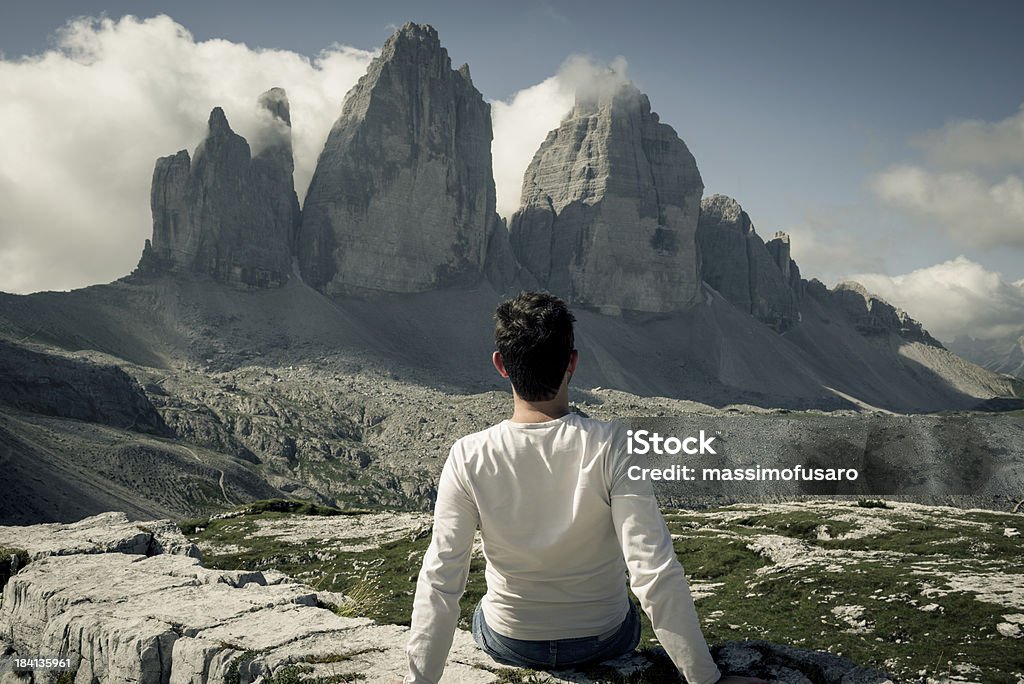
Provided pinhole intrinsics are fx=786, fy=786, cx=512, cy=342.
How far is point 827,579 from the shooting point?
1844cm

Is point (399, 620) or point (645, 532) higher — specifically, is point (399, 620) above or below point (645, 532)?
below

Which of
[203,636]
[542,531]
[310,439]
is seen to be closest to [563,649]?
[542,531]

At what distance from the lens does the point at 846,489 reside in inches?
1806

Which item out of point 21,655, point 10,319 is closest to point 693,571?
point 21,655

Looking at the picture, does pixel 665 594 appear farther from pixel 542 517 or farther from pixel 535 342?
pixel 535 342

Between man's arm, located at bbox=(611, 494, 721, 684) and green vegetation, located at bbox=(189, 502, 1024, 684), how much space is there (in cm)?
105

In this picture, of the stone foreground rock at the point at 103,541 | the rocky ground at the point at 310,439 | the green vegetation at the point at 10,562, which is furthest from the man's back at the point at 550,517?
the rocky ground at the point at 310,439

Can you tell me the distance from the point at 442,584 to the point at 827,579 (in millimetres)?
15150

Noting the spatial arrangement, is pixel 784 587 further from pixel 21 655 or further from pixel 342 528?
pixel 342 528

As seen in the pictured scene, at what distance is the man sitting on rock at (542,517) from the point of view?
19.2ft

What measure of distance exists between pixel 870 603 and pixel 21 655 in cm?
1485

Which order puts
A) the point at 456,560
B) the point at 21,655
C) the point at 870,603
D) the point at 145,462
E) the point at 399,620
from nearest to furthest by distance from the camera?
the point at 456,560
the point at 21,655
the point at 870,603
the point at 399,620
the point at 145,462

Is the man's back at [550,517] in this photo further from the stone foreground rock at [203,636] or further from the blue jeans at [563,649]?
the stone foreground rock at [203,636]

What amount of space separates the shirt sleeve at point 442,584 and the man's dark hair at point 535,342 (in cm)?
86
